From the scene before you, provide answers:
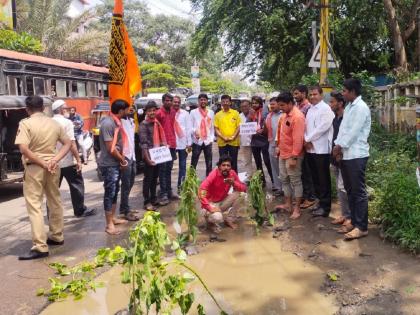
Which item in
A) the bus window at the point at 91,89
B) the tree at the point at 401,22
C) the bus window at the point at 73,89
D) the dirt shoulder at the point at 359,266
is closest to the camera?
the dirt shoulder at the point at 359,266

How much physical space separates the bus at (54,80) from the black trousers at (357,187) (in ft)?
31.6

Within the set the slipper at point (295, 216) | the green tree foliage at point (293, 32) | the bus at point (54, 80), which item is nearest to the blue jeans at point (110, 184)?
the slipper at point (295, 216)

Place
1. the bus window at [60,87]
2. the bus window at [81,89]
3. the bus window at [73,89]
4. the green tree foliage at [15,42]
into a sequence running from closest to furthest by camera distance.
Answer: the bus window at [60,87] < the bus window at [73,89] < the bus window at [81,89] < the green tree foliage at [15,42]

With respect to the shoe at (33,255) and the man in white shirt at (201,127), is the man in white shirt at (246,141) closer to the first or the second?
the man in white shirt at (201,127)

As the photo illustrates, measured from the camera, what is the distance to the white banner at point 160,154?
6.50 metres

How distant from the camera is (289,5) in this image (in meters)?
16.3

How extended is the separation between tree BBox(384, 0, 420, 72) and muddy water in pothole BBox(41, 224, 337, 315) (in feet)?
28.0

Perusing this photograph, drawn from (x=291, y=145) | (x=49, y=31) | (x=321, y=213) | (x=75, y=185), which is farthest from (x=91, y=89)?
(x=321, y=213)

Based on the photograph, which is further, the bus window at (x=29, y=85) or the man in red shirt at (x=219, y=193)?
the bus window at (x=29, y=85)

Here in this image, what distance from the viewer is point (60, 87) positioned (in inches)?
595

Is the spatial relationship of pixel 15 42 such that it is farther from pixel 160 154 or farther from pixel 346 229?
pixel 346 229

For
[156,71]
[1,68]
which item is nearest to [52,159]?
[1,68]

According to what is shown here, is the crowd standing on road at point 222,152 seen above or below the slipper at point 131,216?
above

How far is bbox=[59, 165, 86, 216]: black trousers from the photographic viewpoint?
649 cm
